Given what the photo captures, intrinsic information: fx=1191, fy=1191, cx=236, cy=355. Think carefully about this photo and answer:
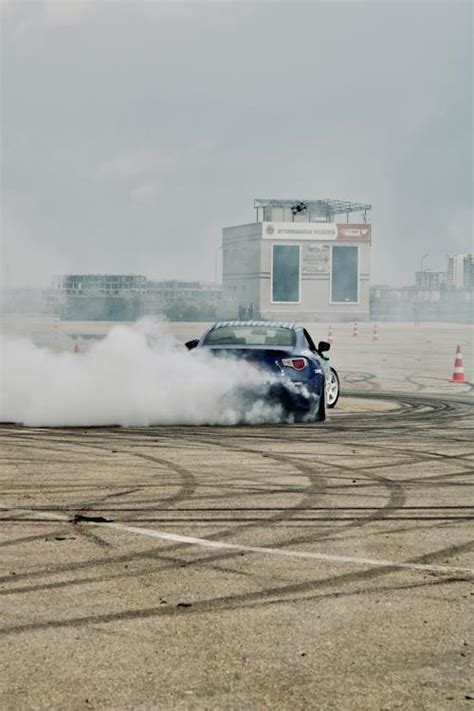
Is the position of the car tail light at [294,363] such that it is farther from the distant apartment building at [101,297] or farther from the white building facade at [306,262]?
the white building facade at [306,262]

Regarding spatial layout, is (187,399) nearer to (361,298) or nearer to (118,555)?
(118,555)

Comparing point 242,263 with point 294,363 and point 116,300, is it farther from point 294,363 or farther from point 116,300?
point 294,363

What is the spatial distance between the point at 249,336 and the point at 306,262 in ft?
320


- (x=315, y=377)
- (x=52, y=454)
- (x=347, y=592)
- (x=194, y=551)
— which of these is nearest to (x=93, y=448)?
(x=52, y=454)

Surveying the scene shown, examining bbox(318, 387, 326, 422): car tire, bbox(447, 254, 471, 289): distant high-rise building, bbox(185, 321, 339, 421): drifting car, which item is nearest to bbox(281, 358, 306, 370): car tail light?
bbox(185, 321, 339, 421): drifting car

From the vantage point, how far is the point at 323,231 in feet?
368

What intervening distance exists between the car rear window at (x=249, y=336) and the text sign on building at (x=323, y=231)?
3755 inches

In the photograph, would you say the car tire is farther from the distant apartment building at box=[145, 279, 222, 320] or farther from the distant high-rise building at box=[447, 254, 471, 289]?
the distant high-rise building at box=[447, 254, 471, 289]

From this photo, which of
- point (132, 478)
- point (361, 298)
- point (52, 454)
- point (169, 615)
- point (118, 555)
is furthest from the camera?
point (361, 298)

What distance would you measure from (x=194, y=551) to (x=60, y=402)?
26.2 feet

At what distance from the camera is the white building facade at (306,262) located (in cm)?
11081

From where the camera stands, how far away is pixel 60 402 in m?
14.6

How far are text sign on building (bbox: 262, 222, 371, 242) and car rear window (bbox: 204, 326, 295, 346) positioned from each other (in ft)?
313

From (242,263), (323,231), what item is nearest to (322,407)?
(323,231)
